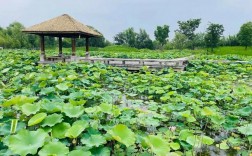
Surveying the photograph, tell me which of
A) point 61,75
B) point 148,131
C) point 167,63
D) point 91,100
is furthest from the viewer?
point 167,63

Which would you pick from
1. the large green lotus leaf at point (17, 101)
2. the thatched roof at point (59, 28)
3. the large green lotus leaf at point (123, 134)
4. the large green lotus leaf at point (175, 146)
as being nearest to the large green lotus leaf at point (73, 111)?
the large green lotus leaf at point (17, 101)

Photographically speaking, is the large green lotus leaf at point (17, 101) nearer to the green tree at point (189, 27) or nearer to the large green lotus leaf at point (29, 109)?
the large green lotus leaf at point (29, 109)

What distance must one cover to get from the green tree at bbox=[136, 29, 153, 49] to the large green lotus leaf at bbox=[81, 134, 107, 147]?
42.6 m

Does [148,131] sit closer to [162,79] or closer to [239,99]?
[239,99]

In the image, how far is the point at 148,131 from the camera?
14.1 feet

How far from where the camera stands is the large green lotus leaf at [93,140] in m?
2.70

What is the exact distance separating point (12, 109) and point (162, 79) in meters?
4.19

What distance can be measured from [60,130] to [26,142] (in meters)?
0.47

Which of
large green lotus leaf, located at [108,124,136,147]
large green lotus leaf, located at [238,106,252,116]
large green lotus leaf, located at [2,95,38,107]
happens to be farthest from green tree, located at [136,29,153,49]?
large green lotus leaf, located at [108,124,136,147]

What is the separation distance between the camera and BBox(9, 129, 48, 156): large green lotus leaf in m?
2.35

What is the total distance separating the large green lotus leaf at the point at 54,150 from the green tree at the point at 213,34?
101ft

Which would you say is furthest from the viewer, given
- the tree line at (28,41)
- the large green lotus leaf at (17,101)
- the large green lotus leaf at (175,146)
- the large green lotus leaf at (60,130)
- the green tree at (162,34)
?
the green tree at (162,34)

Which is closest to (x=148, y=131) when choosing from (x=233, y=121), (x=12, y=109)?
(x=233, y=121)

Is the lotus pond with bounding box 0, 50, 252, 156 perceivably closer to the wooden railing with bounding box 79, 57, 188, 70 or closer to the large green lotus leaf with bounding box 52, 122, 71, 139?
the large green lotus leaf with bounding box 52, 122, 71, 139
